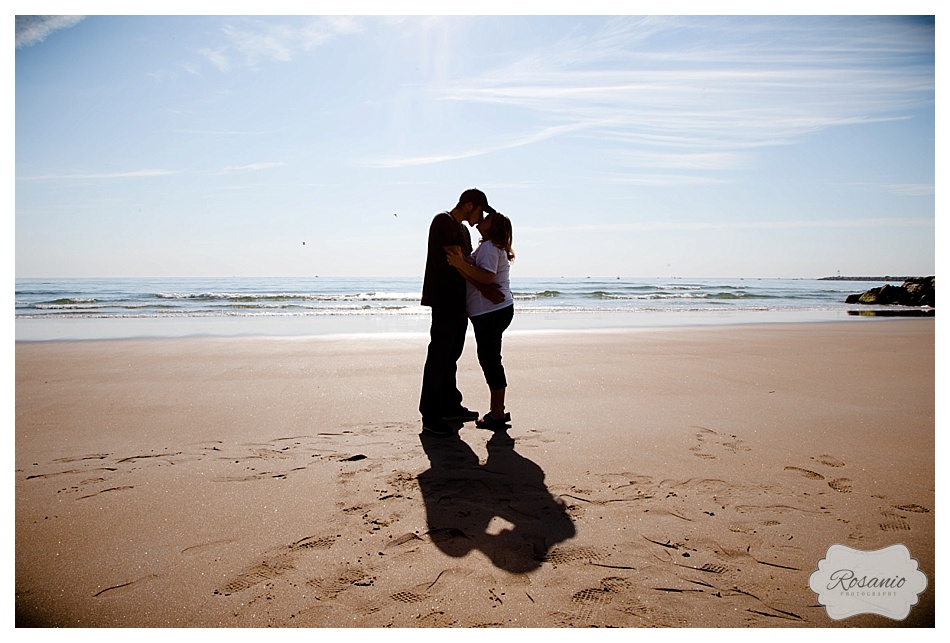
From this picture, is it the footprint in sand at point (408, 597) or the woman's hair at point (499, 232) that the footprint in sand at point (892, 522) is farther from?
the woman's hair at point (499, 232)

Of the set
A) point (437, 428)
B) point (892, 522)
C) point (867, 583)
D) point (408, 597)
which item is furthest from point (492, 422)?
point (867, 583)

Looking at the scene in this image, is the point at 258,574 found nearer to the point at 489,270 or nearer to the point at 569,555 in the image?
the point at 569,555

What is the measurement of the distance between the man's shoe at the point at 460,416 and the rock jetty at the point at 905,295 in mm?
24163

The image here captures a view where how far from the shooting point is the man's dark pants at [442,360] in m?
Answer: 4.30

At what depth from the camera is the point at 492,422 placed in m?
4.32

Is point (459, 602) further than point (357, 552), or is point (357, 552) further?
point (357, 552)

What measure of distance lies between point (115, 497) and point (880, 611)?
341 centimetres

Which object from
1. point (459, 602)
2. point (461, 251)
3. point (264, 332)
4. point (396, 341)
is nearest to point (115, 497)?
point (459, 602)

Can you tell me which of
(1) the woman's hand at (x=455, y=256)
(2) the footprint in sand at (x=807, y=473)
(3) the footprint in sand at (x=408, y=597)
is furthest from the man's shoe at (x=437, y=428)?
(2) the footprint in sand at (x=807, y=473)

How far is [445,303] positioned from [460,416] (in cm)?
91

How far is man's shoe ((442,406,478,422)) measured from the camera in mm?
4516

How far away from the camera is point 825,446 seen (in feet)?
12.4

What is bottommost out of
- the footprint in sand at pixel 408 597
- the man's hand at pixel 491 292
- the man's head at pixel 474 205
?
the footprint in sand at pixel 408 597
